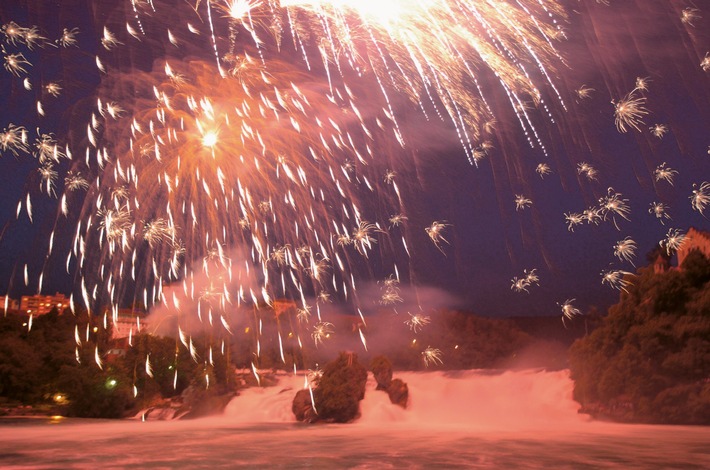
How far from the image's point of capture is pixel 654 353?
80.4 feet

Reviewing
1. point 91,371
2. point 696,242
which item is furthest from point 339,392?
point 696,242

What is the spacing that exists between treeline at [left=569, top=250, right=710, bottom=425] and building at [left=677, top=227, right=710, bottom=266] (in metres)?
3.01

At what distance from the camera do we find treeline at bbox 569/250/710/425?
2378 cm

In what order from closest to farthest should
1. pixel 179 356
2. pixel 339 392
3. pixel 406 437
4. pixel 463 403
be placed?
pixel 406 437
pixel 339 392
pixel 463 403
pixel 179 356

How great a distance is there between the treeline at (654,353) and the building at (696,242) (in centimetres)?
301

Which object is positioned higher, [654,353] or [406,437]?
[654,353]

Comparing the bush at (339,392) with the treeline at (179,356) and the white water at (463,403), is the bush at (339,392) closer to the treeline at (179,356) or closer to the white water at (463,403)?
the white water at (463,403)

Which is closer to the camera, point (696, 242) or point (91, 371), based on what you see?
point (696, 242)

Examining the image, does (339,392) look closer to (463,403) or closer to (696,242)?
(463,403)

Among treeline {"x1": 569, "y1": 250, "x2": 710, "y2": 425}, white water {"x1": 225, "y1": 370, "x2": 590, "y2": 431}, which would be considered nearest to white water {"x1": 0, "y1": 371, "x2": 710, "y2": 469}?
white water {"x1": 225, "y1": 370, "x2": 590, "y2": 431}

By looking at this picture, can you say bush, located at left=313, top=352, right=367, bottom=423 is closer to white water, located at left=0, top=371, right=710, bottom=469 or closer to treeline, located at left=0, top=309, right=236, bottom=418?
white water, located at left=0, top=371, right=710, bottom=469

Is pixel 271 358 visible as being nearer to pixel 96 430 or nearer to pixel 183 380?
pixel 183 380

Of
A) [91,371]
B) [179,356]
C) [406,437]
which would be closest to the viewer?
[406,437]

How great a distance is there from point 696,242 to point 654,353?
26.9 ft
